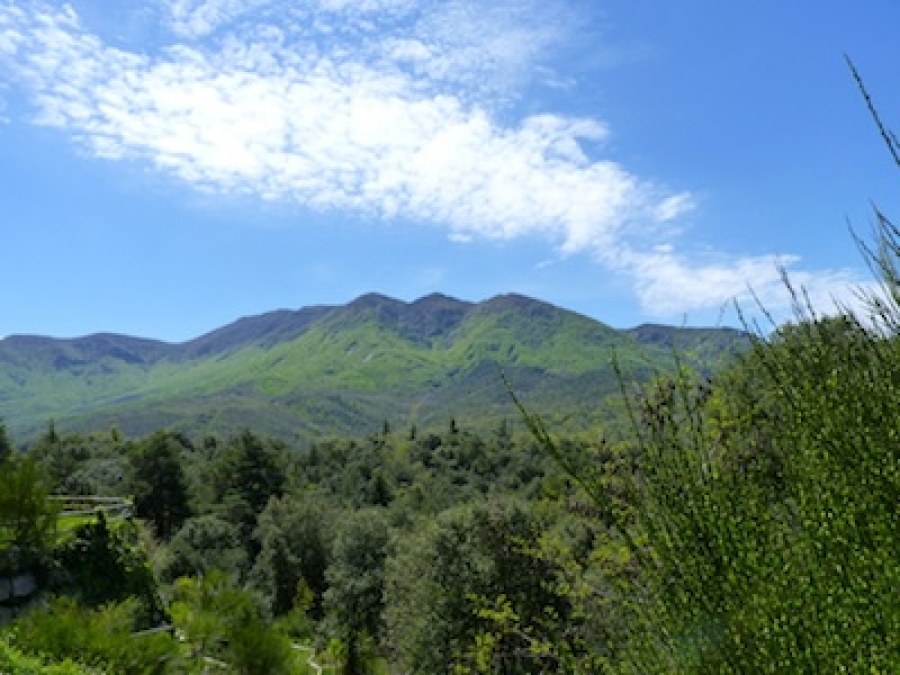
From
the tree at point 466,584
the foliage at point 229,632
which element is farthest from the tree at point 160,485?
the tree at point 466,584

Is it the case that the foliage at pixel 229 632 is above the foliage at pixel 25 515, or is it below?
below

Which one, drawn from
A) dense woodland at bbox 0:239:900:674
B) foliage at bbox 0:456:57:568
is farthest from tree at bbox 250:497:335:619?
foliage at bbox 0:456:57:568

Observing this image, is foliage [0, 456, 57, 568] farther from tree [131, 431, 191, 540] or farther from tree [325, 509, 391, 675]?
tree [131, 431, 191, 540]

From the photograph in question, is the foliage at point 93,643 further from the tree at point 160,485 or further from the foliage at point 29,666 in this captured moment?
the tree at point 160,485

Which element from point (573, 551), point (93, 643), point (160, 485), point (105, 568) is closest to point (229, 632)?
point (105, 568)

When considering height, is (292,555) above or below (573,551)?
below

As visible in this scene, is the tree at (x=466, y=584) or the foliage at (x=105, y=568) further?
the tree at (x=466, y=584)

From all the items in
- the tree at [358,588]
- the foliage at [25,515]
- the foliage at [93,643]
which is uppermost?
the foliage at [25,515]

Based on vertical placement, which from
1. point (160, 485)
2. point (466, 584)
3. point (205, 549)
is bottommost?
point (205, 549)

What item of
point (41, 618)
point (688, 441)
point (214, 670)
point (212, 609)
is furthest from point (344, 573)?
point (688, 441)

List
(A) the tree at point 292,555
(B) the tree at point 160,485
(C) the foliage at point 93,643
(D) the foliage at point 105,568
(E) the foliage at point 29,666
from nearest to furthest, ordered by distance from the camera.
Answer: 1. (E) the foliage at point 29,666
2. (C) the foliage at point 93,643
3. (D) the foliage at point 105,568
4. (A) the tree at point 292,555
5. (B) the tree at point 160,485

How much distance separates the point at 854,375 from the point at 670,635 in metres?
1.13

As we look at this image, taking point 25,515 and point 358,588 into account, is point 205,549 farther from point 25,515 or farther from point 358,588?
point 25,515

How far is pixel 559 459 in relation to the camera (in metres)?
2.88
